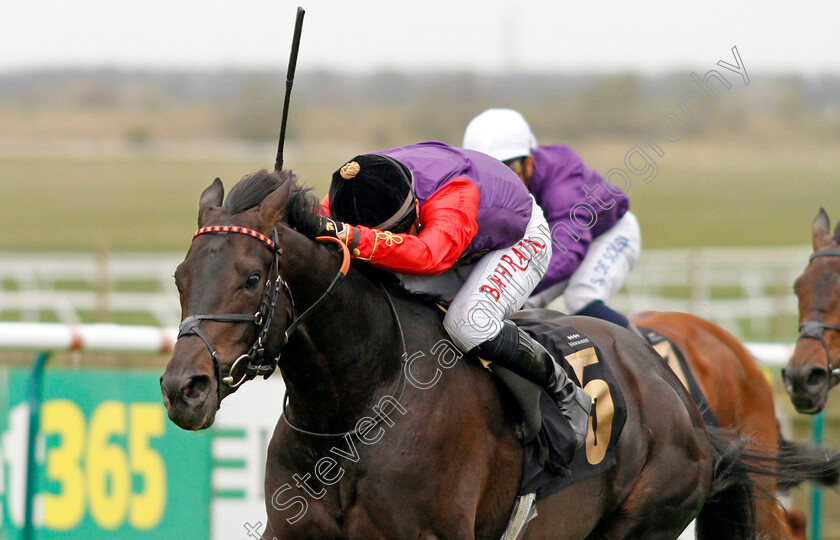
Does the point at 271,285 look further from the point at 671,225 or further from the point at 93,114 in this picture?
the point at 93,114

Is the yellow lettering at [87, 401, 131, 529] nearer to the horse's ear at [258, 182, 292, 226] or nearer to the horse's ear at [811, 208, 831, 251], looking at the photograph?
the horse's ear at [258, 182, 292, 226]

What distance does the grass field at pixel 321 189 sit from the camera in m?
35.7

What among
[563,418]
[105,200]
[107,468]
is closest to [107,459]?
[107,468]

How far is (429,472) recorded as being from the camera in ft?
9.71

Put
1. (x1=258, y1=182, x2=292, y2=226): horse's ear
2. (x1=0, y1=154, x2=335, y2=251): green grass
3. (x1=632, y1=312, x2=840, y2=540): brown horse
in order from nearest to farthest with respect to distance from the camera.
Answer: (x1=258, y1=182, x2=292, y2=226): horse's ear < (x1=632, y1=312, x2=840, y2=540): brown horse < (x1=0, y1=154, x2=335, y2=251): green grass

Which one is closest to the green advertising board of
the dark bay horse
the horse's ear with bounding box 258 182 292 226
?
the dark bay horse

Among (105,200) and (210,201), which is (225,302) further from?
(105,200)

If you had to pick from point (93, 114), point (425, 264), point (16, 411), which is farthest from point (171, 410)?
point (93, 114)

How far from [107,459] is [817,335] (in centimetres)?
334

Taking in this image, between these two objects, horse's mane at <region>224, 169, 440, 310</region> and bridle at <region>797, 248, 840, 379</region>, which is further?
bridle at <region>797, 248, 840, 379</region>

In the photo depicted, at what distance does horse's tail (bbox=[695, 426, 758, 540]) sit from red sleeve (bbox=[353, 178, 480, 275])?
61.3 inches

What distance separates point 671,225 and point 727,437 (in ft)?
121

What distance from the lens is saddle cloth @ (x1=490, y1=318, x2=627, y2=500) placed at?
326cm

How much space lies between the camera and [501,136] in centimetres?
476
